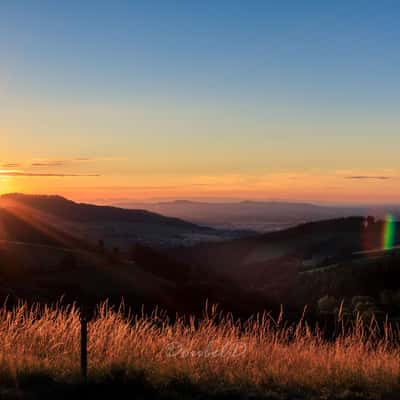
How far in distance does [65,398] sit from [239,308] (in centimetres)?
5209

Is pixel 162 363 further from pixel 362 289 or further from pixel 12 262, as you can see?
pixel 362 289

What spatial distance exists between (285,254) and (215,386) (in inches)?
6670

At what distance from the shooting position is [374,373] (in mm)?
9156

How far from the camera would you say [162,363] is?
9.05 meters

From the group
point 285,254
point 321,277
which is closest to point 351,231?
point 285,254

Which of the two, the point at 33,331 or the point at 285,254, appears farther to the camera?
the point at 285,254

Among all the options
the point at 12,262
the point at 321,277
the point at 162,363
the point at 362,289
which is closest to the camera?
the point at 162,363

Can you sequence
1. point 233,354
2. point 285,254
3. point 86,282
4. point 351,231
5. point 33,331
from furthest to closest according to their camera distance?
point 351,231 < point 285,254 < point 86,282 < point 33,331 < point 233,354

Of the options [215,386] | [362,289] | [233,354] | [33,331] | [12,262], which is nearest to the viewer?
[215,386]

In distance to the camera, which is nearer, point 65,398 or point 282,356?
point 65,398

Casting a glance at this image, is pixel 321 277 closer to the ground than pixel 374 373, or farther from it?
closer to the ground

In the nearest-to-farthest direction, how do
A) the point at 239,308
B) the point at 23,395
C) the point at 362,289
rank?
the point at 23,395
the point at 239,308
the point at 362,289

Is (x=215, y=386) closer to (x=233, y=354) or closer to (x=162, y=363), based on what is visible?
(x=162, y=363)

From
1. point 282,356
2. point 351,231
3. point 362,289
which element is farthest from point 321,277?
point 282,356
